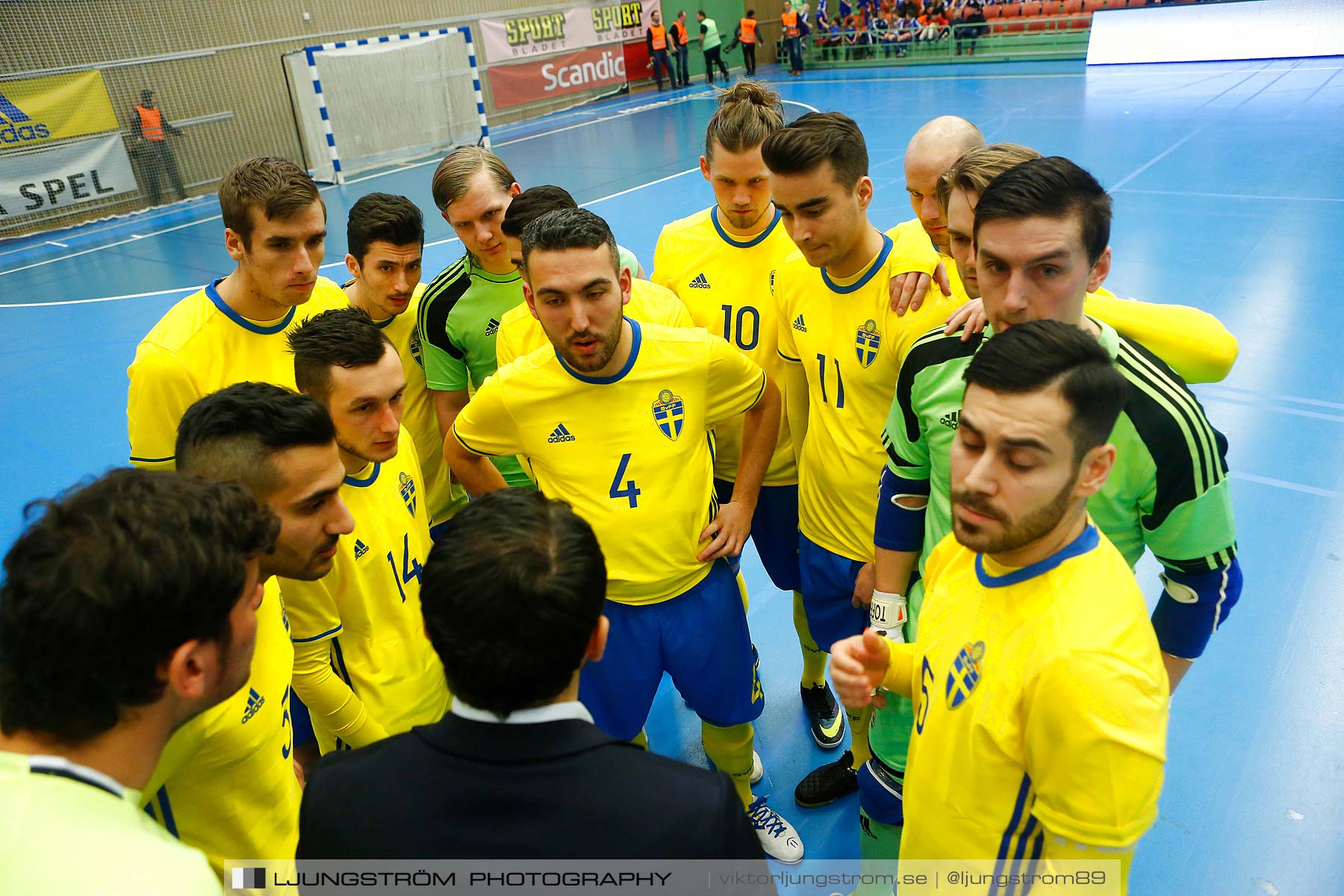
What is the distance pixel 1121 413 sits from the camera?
233 centimetres

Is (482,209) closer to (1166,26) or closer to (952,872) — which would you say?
(952,872)

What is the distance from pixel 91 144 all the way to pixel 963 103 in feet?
63.0

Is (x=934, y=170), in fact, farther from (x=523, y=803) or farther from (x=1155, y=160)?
(x=1155, y=160)

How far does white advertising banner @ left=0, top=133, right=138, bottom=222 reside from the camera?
55.2 feet

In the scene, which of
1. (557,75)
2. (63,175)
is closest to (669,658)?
(63,175)

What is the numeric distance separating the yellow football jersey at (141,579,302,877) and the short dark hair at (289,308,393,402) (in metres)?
0.92

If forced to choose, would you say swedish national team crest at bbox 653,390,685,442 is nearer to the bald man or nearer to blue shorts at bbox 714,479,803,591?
blue shorts at bbox 714,479,803,591

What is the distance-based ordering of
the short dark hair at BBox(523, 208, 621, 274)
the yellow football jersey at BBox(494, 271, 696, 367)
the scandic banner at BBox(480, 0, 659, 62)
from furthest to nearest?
the scandic banner at BBox(480, 0, 659, 62) < the yellow football jersey at BBox(494, 271, 696, 367) < the short dark hair at BBox(523, 208, 621, 274)

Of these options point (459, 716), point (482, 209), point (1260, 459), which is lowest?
point (1260, 459)

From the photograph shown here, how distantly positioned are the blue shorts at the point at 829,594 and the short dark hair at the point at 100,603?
101 inches

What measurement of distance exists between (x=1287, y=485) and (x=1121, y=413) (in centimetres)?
447

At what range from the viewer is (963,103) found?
65.7 ft

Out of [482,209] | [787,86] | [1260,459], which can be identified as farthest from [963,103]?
[482,209]

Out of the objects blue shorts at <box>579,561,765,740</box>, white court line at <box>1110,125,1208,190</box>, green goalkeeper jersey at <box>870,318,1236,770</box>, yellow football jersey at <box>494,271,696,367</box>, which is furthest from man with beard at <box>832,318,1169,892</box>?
white court line at <box>1110,125,1208,190</box>
